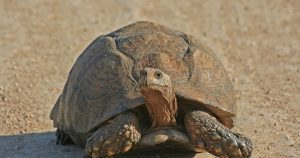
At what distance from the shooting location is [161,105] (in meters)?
5.69

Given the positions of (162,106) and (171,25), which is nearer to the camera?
(162,106)

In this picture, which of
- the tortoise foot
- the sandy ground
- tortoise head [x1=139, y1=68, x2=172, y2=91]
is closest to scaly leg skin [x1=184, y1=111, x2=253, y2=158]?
tortoise head [x1=139, y1=68, x2=172, y2=91]

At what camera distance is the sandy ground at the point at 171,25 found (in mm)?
7238

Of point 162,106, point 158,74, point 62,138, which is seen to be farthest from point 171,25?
point 158,74

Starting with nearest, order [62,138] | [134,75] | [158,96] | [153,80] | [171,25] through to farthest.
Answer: [153,80] → [158,96] → [134,75] → [62,138] → [171,25]

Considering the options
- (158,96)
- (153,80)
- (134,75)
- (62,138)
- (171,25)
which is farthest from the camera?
(171,25)

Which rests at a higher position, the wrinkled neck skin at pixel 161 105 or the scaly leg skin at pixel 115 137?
the wrinkled neck skin at pixel 161 105

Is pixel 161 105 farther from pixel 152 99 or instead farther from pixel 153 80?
pixel 153 80

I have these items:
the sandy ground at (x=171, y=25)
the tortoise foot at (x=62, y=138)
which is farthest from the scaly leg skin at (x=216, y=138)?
the tortoise foot at (x=62, y=138)

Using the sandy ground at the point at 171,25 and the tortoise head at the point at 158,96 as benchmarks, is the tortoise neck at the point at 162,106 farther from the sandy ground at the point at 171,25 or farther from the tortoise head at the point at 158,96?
the sandy ground at the point at 171,25

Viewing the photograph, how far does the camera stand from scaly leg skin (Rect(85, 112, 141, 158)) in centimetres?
568

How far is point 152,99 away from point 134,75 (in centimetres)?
31

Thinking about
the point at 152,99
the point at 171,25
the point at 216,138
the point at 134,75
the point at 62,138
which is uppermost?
the point at 134,75

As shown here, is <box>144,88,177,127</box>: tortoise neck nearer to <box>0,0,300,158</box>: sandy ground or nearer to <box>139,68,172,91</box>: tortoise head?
<box>139,68,172,91</box>: tortoise head
